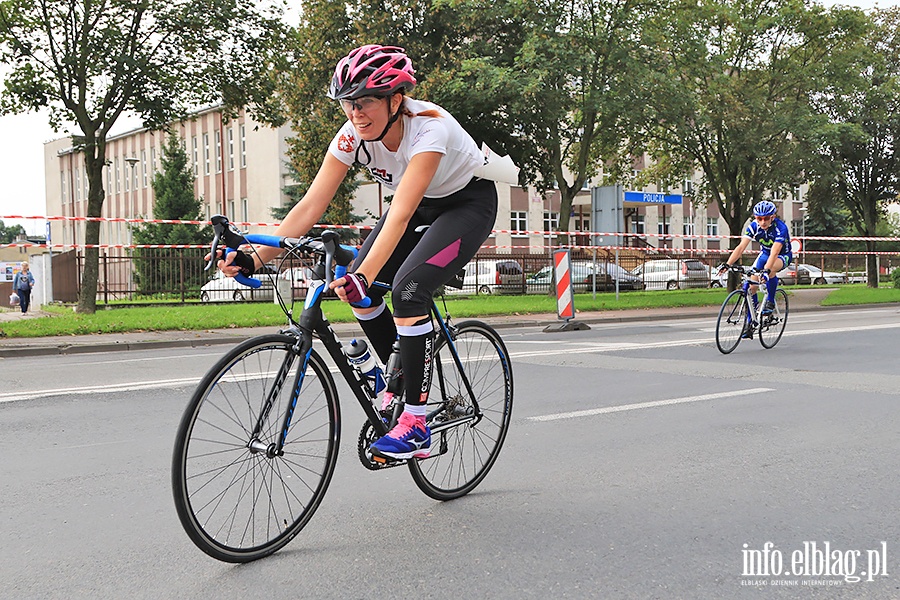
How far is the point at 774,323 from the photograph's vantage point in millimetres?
12219

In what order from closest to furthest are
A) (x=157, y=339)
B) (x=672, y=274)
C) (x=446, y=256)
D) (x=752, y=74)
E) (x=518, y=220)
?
(x=446, y=256) → (x=157, y=339) → (x=752, y=74) → (x=672, y=274) → (x=518, y=220)

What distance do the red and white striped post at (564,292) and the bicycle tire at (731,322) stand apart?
5.25m

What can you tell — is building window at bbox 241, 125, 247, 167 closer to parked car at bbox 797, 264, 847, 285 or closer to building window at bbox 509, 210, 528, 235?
building window at bbox 509, 210, 528, 235

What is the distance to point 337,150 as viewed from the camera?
13.2 feet

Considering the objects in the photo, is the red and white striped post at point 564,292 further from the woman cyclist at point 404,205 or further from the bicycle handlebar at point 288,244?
the bicycle handlebar at point 288,244

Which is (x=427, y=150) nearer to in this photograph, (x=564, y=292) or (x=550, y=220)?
(x=564, y=292)

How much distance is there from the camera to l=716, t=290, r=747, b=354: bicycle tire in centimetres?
1157

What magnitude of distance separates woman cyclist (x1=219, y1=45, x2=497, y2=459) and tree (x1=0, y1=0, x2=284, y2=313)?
1908 centimetres

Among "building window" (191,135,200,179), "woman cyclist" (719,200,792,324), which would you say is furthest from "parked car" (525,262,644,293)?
"building window" (191,135,200,179)

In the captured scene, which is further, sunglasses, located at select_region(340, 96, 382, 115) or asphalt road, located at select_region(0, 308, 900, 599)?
sunglasses, located at select_region(340, 96, 382, 115)

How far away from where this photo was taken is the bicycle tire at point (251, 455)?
3311mm

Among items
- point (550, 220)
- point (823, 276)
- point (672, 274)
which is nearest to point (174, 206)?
point (672, 274)

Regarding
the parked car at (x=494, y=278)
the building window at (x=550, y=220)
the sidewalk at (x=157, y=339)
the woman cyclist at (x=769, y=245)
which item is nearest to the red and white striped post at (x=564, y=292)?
the sidewalk at (x=157, y=339)
